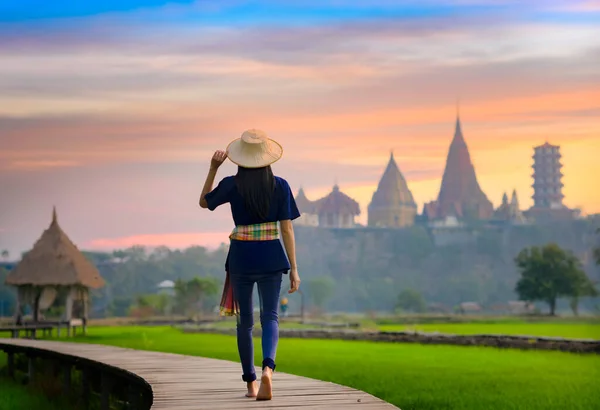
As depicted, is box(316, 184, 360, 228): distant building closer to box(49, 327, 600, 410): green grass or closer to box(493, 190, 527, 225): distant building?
box(493, 190, 527, 225): distant building

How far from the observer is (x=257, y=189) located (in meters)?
6.36

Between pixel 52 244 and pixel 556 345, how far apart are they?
1711 cm

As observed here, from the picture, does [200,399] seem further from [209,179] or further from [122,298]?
[122,298]

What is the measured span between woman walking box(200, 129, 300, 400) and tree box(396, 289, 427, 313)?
3914 inches

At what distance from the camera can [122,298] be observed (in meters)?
99.0

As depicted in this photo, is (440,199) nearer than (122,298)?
No

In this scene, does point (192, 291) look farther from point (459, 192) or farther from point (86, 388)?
point (459, 192)

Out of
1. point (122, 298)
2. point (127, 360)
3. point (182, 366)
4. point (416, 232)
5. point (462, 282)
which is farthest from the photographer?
point (416, 232)

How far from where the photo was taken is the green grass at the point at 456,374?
9508 millimetres

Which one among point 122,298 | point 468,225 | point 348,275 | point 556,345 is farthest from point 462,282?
point 556,345

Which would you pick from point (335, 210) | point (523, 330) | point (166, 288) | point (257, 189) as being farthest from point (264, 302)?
point (335, 210)

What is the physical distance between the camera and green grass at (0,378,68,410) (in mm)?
12094

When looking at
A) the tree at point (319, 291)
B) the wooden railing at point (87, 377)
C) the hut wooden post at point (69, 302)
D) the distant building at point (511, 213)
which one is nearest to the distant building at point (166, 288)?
the tree at point (319, 291)

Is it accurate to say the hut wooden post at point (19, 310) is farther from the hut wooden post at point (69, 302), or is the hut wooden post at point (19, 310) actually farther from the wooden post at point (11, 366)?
the wooden post at point (11, 366)
